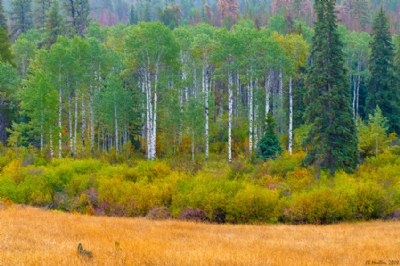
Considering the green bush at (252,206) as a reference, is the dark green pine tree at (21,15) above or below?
above

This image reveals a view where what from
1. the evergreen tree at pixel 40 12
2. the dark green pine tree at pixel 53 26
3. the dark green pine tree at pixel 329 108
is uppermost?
the evergreen tree at pixel 40 12

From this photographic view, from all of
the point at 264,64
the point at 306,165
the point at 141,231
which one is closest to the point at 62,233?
the point at 141,231

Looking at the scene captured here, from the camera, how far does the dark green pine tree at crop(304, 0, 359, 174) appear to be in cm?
2931

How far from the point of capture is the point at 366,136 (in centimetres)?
3450

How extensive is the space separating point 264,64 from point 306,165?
14.1 m

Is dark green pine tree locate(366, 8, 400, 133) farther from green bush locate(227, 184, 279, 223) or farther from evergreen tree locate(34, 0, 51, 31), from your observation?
evergreen tree locate(34, 0, 51, 31)

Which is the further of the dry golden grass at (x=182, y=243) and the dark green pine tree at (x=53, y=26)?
the dark green pine tree at (x=53, y=26)

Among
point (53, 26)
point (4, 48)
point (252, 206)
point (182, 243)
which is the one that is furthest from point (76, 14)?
point (182, 243)

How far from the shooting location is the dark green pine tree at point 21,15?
67.7 m

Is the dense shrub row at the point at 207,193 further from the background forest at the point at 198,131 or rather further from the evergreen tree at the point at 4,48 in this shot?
the evergreen tree at the point at 4,48

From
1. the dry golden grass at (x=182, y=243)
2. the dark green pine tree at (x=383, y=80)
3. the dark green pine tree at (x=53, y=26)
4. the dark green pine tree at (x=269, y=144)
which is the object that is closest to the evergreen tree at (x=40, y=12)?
the dark green pine tree at (x=53, y=26)

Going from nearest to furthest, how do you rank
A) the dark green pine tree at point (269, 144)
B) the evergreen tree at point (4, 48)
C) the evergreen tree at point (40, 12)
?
the dark green pine tree at point (269, 144) < the evergreen tree at point (4, 48) < the evergreen tree at point (40, 12)

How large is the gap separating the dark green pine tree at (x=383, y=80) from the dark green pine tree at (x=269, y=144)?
45.0 feet

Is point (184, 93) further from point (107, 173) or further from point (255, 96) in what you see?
point (107, 173)
